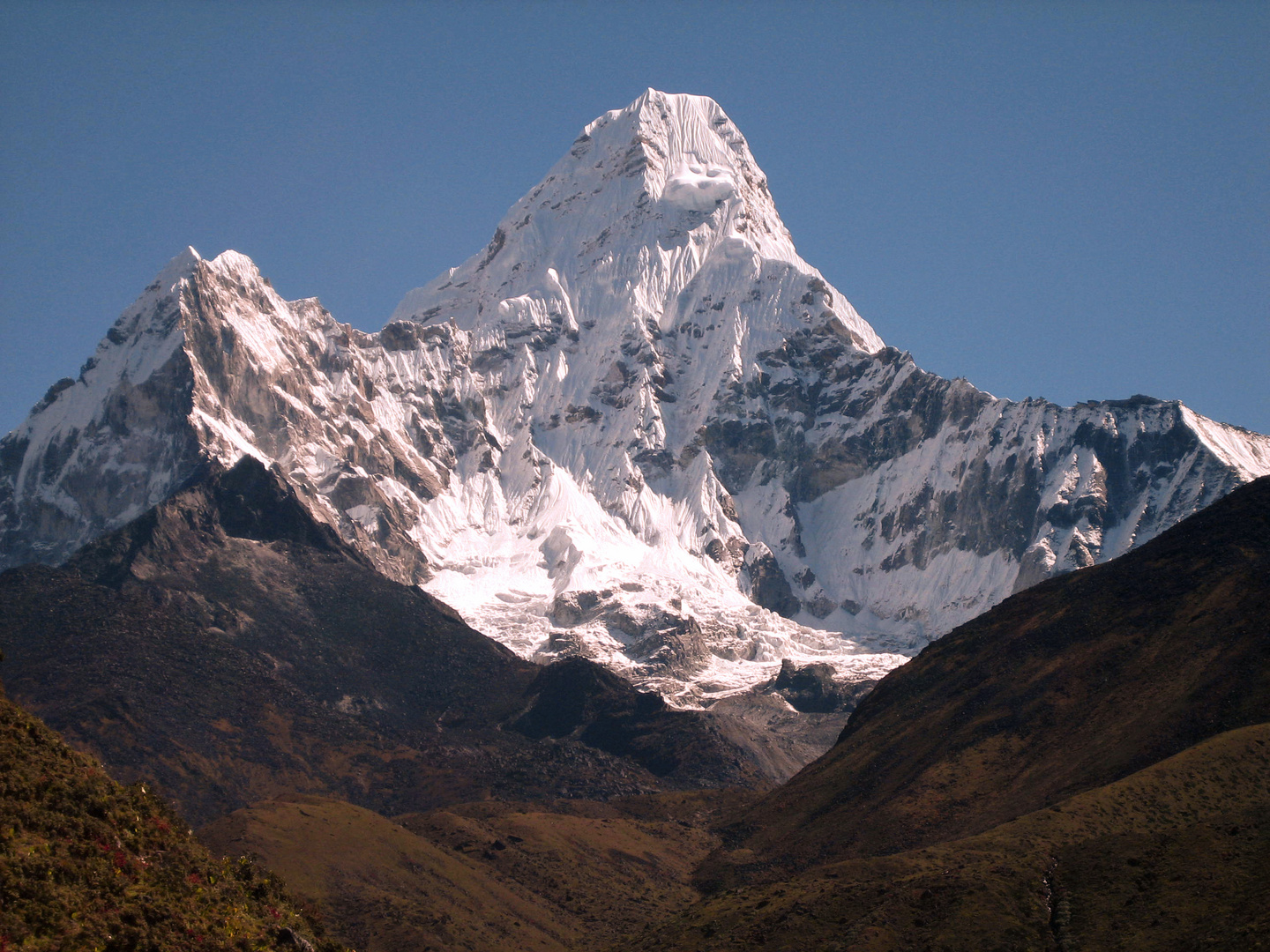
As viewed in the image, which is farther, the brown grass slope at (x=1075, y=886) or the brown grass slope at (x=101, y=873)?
the brown grass slope at (x=1075, y=886)

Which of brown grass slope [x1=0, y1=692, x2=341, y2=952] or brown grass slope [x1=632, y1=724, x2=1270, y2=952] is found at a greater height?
brown grass slope [x1=632, y1=724, x2=1270, y2=952]

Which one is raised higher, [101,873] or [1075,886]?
Result: [1075,886]

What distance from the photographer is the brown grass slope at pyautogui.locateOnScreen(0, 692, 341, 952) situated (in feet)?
265

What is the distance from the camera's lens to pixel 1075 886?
15338 centimetres

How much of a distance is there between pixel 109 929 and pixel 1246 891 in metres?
98.9

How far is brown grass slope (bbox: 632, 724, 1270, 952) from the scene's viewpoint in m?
139

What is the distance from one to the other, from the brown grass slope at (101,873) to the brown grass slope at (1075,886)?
72.3 metres

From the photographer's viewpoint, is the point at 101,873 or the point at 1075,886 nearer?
the point at 101,873

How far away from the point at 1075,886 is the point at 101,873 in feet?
334

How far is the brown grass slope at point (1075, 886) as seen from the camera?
13925 centimetres

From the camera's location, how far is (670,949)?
174000mm

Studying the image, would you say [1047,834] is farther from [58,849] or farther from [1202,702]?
[58,849]

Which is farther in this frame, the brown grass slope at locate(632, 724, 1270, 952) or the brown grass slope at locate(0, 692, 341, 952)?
the brown grass slope at locate(632, 724, 1270, 952)

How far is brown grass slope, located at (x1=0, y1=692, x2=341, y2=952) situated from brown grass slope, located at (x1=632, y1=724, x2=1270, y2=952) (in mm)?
72325
